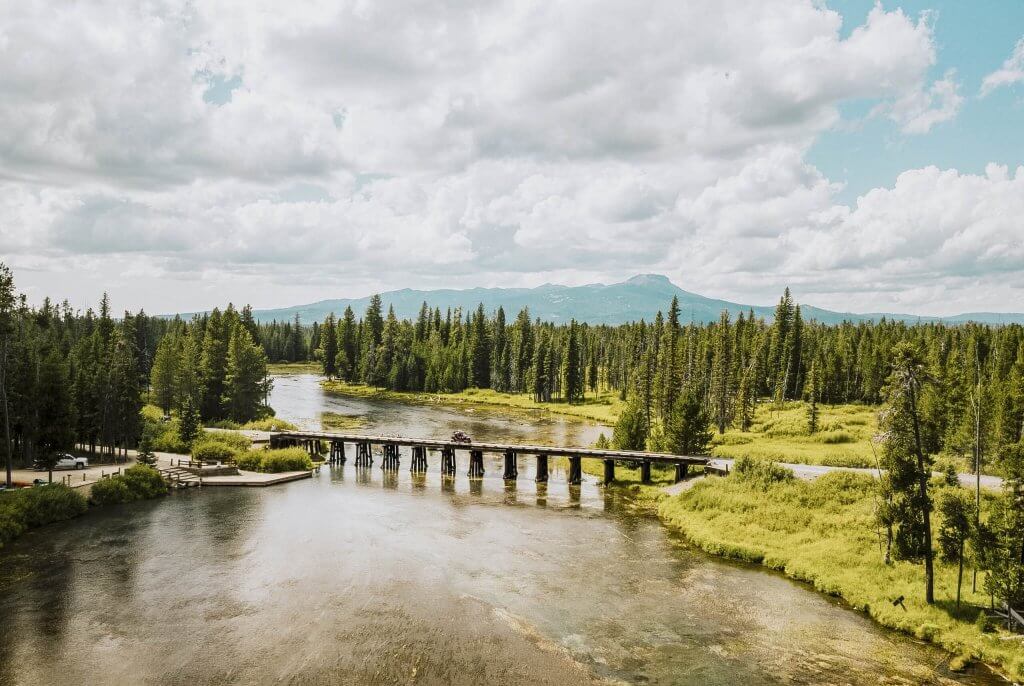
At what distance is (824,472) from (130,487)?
6209cm

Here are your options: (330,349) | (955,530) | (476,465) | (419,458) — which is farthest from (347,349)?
(955,530)

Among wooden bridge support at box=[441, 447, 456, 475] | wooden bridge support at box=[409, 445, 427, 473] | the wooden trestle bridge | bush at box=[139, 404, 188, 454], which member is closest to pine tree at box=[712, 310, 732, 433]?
the wooden trestle bridge

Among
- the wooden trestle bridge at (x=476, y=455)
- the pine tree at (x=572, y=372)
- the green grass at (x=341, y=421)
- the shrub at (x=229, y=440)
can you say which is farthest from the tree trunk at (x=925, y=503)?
the pine tree at (x=572, y=372)

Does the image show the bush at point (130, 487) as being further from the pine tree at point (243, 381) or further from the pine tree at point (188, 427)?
the pine tree at point (243, 381)

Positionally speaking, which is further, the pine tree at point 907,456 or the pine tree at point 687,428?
the pine tree at point 687,428

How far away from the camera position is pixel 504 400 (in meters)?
148

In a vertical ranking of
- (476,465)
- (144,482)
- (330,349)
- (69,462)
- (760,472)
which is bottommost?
(476,465)

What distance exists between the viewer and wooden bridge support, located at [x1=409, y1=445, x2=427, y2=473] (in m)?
73.5

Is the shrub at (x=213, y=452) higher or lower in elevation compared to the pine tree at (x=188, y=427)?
lower

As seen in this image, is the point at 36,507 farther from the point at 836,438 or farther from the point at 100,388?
the point at 836,438

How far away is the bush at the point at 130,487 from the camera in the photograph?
5494cm

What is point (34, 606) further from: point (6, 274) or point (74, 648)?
point (6, 274)

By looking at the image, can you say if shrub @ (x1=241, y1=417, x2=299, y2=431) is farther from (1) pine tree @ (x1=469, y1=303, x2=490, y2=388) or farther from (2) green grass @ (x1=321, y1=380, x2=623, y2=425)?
(1) pine tree @ (x1=469, y1=303, x2=490, y2=388)

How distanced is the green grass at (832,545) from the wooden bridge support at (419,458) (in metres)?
28.9
